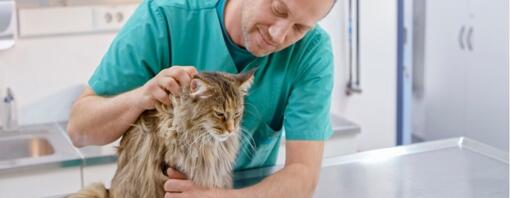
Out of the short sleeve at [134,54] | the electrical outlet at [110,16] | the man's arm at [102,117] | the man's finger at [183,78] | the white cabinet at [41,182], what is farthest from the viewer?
the electrical outlet at [110,16]

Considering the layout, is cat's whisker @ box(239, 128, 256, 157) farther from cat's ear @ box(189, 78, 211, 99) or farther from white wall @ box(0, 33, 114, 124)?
white wall @ box(0, 33, 114, 124)

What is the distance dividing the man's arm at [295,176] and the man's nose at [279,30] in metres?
0.31

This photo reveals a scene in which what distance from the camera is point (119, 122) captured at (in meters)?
1.40

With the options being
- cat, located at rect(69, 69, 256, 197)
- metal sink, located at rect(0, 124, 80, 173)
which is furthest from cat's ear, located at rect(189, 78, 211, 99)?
metal sink, located at rect(0, 124, 80, 173)

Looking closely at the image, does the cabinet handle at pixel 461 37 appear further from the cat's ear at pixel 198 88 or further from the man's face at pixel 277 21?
the cat's ear at pixel 198 88

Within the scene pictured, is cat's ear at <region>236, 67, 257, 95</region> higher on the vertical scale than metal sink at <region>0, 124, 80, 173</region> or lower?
higher

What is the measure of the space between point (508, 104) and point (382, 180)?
1.74 meters

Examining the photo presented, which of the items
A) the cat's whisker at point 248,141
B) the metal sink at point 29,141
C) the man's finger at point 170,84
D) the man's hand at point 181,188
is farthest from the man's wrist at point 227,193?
the metal sink at point 29,141

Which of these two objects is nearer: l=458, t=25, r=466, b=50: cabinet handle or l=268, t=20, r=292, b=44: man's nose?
l=268, t=20, r=292, b=44: man's nose

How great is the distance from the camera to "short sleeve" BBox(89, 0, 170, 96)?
1.48 meters

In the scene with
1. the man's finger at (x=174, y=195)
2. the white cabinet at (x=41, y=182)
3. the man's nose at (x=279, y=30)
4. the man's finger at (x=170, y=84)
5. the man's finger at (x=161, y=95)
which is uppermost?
the man's nose at (x=279, y=30)

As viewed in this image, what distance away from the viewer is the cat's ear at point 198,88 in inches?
50.1

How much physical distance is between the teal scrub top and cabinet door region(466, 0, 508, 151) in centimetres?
193

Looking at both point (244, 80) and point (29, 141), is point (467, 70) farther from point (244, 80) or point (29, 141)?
point (244, 80)
